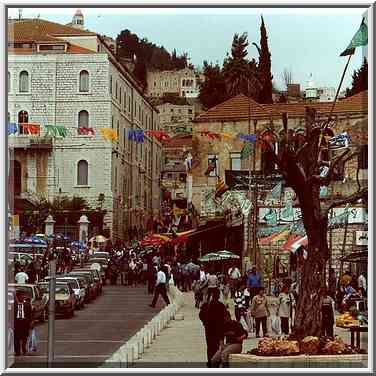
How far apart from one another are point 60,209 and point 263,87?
152 inches

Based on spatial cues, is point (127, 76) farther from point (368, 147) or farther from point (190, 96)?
point (368, 147)

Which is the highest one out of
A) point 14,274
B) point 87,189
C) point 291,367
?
point 87,189

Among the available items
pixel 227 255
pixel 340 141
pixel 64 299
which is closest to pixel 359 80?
pixel 340 141

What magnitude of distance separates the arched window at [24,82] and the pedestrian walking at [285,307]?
5.22 m

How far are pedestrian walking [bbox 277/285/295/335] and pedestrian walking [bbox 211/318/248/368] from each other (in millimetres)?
1786

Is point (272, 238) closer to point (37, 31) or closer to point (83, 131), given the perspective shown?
point (83, 131)

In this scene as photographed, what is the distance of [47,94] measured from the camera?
1823cm

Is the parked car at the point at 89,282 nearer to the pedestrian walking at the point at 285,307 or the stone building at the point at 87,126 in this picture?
the stone building at the point at 87,126

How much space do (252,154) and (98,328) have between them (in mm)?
3771

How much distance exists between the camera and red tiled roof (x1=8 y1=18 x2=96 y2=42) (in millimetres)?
16734

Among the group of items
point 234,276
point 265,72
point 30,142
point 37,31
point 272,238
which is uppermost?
point 37,31

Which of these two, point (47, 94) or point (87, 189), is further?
point (87, 189)

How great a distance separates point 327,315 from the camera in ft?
61.2

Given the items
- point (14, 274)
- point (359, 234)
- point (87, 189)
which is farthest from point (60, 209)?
point (359, 234)
